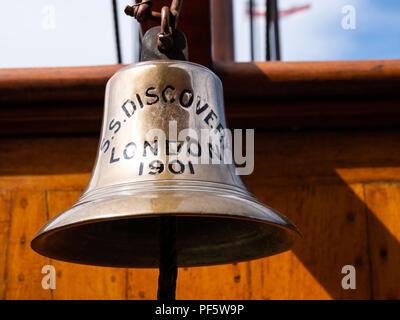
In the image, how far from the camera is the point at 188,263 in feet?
3.09

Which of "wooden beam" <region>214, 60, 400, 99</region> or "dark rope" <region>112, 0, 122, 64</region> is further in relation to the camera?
"dark rope" <region>112, 0, 122, 64</region>

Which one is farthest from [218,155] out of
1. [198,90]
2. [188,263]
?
[188,263]

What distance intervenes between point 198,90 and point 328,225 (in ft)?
1.88

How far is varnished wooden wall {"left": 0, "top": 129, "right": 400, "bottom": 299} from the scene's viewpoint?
117 centimetres

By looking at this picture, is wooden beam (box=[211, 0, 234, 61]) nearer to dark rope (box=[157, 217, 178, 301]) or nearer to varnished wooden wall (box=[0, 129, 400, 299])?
varnished wooden wall (box=[0, 129, 400, 299])

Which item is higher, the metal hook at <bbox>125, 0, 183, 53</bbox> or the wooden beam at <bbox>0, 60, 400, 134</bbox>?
Result: the wooden beam at <bbox>0, 60, 400, 134</bbox>

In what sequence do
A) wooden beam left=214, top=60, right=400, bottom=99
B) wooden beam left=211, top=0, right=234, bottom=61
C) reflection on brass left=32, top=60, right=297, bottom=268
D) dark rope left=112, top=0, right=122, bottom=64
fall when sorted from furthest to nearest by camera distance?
wooden beam left=211, top=0, right=234, bottom=61 < dark rope left=112, top=0, right=122, bottom=64 < wooden beam left=214, top=60, right=400, bottom=99 < reflection on brass left=32, top=60, right=297, bottom=268

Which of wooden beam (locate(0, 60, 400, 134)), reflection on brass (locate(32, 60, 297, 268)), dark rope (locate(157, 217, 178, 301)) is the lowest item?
dark rope (locate(157, 217, 178, 301))

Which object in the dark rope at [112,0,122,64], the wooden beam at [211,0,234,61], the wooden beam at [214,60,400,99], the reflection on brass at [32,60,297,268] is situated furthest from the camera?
the wooden beam at [211,0,234,61]

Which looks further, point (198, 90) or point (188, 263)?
point (188, 263)

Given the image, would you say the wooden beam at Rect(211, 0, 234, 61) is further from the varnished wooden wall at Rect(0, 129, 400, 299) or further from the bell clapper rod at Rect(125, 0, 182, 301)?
the bell clapper rod at Rect(125, 0, 182, 301)

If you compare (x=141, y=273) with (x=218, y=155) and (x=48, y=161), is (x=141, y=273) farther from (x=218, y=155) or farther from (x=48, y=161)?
(x=218, y=155)

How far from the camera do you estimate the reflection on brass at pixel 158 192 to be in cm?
66

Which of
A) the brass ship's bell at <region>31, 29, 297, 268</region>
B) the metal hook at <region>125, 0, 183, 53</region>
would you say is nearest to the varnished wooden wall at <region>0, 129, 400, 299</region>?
the brass ship's bell at <region>31, 29, 297, 268</region>
